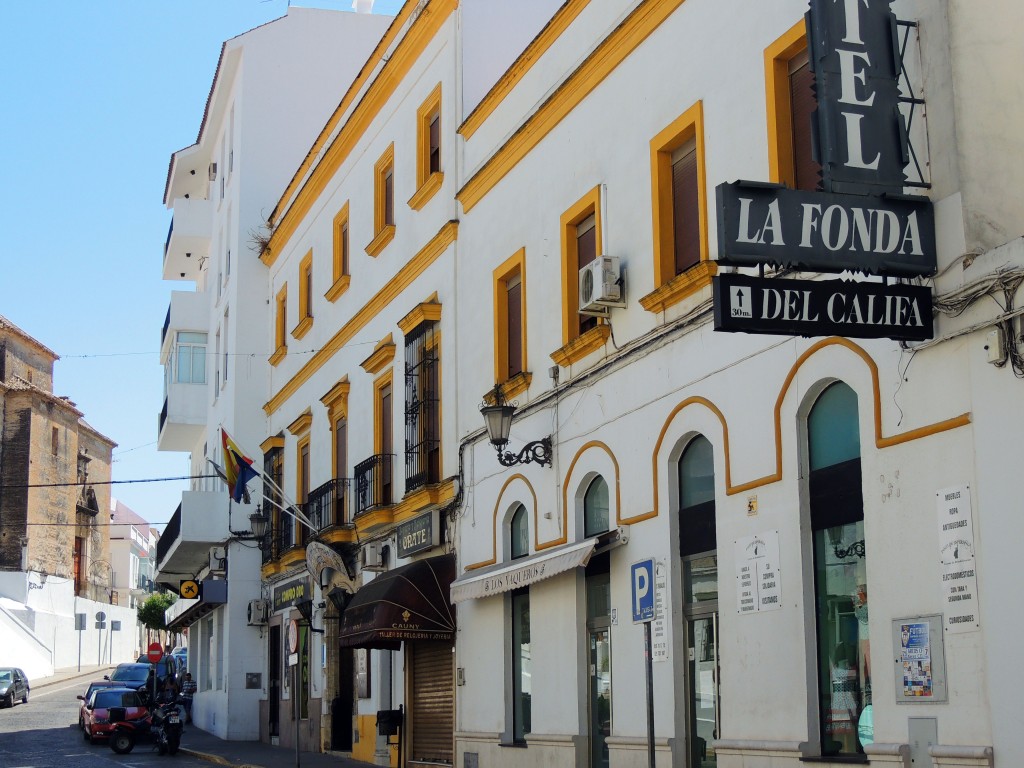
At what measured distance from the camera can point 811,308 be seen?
9.93m

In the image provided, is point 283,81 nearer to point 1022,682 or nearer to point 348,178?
point 348,178

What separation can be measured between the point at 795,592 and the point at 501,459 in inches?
245

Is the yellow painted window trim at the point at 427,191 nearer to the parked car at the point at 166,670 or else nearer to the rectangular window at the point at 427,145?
the rectangular window at the point at 427,145

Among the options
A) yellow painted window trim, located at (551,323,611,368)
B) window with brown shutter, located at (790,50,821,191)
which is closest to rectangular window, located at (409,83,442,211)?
yellow painted window trim, located at (551,323,611,368)

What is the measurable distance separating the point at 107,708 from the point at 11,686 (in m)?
18.0

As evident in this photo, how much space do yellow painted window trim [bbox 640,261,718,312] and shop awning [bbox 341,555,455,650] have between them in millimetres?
6836

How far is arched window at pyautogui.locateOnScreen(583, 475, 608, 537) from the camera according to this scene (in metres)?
16.1

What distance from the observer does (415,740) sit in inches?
849

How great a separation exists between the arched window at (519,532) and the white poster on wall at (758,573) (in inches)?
227

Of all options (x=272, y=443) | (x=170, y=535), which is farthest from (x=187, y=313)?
(x=272, y=443)

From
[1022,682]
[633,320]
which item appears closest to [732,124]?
[633,320]

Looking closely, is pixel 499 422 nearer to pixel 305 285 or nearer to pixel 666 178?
pixel 666 178

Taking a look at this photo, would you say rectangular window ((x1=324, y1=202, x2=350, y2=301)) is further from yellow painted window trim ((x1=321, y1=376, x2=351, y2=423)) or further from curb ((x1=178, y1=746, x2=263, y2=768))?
curb ((x1=178, y1=746, x2=263, y2=768))

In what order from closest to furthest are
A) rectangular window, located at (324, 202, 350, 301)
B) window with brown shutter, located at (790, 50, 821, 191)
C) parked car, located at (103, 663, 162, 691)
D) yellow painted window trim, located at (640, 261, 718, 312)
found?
1. window with brown shutter, located at (790, 50, 821, 191)
2. yellow painted window trim, located at (640, 261, 718, 312)
3. rectangular window, located at (324, 202, 350, 301)
4. parked car, located at (103, 663, 162, 691)
